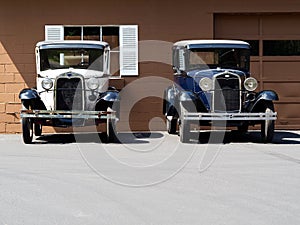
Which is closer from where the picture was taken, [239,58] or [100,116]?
[100,116]

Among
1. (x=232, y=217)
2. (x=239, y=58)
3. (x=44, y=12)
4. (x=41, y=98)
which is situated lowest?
(x=232, y=217)

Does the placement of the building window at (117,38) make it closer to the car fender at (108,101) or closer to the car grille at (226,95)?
the car fender at (108,101)

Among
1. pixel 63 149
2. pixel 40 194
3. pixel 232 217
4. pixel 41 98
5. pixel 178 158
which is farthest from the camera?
pixel 41 98

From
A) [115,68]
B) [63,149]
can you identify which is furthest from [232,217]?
[115,68]

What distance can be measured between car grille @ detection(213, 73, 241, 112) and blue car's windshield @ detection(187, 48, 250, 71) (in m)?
0.90

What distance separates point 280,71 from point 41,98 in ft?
19.9

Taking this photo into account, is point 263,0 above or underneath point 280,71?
above

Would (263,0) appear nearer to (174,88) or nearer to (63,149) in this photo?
(174,88)

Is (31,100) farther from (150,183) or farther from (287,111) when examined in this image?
(287,111)

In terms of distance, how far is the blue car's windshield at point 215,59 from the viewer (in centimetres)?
1327

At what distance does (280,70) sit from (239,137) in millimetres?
2573

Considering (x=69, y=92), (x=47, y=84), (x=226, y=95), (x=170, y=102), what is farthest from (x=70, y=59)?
(x=226, y=95)

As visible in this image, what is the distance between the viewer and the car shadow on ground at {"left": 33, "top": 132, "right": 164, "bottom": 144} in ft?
42.5

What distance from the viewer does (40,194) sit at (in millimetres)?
7258
